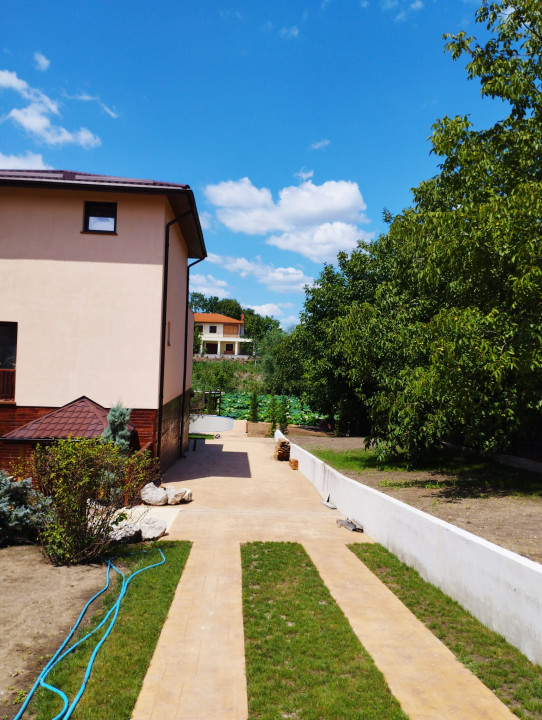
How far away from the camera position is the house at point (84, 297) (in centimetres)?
1339

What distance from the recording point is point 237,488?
14.3 meters

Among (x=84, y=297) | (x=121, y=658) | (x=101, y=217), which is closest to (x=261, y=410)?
(x=84, y=297)

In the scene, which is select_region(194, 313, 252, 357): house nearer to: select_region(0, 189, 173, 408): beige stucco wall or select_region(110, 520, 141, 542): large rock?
select_region(0, 189, 173, 408): beige stucco wall

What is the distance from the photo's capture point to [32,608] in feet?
19.3

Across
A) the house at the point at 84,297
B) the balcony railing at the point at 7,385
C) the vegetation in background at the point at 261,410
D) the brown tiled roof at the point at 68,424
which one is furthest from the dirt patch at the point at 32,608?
the vegetation in background at the point at 261,410

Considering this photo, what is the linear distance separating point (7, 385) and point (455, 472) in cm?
1231

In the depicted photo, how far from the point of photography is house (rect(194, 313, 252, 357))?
253 ft

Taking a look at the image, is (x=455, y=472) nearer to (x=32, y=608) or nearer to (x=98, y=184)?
(x=32, y=608)

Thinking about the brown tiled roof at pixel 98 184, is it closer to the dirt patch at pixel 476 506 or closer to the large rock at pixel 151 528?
the large rock at pixel 151 528

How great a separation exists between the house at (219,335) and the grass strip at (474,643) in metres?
69.6

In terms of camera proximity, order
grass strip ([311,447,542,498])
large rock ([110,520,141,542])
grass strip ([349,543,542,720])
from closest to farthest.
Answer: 1. grass strip ([349,543,542,720])
2. large rock ([110,520,141,542])
3. grass strip ([311,447,542,498])

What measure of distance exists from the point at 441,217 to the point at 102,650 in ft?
31.4

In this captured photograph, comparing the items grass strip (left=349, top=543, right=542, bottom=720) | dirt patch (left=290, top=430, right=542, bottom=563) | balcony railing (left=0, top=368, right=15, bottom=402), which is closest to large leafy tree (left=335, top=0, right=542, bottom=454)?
dirt patch (left=290, top=430, right=542, bottom=563)

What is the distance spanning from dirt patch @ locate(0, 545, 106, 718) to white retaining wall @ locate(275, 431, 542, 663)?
4523 mm
